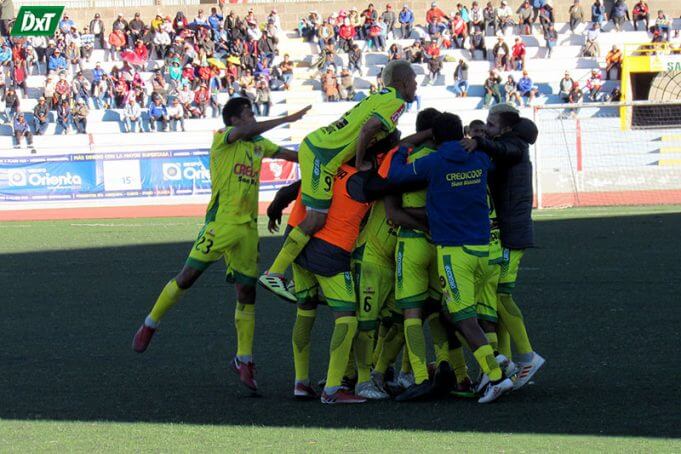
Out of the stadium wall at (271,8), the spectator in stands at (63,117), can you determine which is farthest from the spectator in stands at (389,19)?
the spectator in stands at (63,117)

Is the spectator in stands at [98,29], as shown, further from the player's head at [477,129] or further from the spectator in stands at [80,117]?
the player's head at [477,129]

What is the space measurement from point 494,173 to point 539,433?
2150 mm

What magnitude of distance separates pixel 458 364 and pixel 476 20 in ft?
112

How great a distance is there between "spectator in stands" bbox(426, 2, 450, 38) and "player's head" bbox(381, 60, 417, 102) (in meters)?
33.4

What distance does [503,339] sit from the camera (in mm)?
8492

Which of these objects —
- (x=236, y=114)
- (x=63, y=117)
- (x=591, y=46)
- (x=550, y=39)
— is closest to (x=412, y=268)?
(x=236, y=114)

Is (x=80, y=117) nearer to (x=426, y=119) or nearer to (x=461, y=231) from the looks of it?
(x=426, y=119)

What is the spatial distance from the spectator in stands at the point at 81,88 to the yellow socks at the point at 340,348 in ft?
103

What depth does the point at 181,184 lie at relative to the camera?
29703 millimetres

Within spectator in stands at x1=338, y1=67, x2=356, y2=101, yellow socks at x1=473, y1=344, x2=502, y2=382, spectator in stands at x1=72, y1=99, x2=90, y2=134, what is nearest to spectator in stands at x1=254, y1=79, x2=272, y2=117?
spectator in stands at x1=338, y1=67, x2=356, y2=101

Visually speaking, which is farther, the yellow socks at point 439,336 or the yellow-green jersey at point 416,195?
the yellow socks at point 439,336

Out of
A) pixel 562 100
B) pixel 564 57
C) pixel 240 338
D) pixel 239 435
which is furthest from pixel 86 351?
pixel 564 57

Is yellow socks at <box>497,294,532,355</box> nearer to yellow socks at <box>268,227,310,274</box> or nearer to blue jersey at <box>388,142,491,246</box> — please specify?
blue jersey at <box>388,142,491,246</box>

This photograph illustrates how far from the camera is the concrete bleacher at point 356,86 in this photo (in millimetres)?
34781
